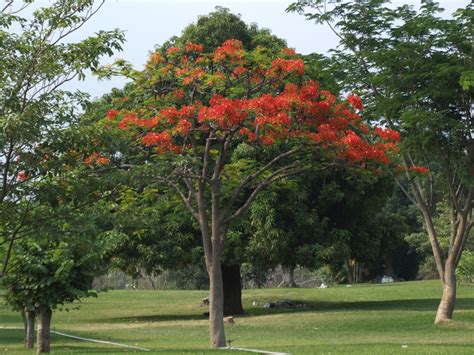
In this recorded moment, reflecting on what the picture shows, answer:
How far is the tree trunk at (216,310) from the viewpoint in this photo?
63.0ft

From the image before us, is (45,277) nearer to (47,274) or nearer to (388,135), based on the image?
(47,274)

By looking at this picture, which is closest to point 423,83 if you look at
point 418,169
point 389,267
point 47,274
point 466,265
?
point 418,169

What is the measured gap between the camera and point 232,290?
34906mm

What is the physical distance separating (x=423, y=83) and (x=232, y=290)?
14.1 meters

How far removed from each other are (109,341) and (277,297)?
59.7 feet

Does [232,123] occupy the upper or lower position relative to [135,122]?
lower

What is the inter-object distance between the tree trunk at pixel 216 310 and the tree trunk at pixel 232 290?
48.9 feet

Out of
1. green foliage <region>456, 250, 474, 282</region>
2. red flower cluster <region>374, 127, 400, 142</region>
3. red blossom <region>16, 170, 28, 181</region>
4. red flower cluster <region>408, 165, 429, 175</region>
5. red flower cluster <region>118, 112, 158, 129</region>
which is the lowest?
red blossom <region>16, 170, 28, 181</region>

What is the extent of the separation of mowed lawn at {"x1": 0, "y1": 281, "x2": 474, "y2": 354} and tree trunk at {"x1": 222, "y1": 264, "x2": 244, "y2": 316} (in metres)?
0.64

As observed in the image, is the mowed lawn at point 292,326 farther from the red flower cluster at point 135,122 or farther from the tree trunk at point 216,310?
the red flower cluster at point 135,122

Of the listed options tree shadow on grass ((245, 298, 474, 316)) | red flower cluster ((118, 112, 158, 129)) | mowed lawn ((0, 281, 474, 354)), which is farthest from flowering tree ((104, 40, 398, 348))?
tree shadow on grass ((245, 298, 474, 316))

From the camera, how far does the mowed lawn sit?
19.4 meters

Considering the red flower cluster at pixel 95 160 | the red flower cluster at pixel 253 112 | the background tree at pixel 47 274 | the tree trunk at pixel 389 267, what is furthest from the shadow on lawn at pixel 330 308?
the tree trunk at pixel 389 267

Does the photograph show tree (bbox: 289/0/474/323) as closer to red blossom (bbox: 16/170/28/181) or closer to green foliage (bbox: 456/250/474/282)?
red blossom (bbox: 16/170/28/181)
